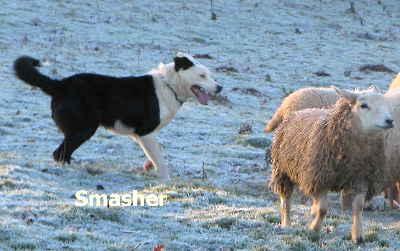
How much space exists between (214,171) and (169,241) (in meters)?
4.45

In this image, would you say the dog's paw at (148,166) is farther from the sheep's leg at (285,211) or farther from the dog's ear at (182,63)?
the sheep's leg at (285,211)

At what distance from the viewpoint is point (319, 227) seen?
7.09 metres

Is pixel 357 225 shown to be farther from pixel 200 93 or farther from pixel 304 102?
pixel 200 93

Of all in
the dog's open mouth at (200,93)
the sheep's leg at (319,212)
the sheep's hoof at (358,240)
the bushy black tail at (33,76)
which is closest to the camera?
the sheep's hoof at (358,240)

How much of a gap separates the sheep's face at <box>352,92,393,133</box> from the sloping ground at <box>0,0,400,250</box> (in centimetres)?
105

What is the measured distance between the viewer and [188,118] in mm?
14586

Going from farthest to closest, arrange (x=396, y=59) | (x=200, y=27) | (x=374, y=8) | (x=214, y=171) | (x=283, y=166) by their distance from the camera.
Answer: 1. (x=374, y=8)
2. (x=200, y=27)
3. (x=396, y=59)
4. (x=214, y=171)
5. (x=283, y=166)

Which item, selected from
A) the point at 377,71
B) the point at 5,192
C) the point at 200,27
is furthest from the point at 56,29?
the point at 5,192

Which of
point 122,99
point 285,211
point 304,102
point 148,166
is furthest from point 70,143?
point 285,211

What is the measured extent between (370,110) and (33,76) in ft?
16.0

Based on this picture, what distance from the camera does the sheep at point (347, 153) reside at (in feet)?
22.8

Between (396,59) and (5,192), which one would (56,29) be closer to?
(396,59)

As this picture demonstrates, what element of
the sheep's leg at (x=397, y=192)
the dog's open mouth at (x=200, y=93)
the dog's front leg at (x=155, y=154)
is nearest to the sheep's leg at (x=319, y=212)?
the sheep's leg at (x=397, y=192)

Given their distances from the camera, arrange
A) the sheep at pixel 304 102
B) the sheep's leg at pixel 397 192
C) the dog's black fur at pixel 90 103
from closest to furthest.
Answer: the sheep's leg at pixel 397 192
the dog's black fur at pixel 90 103
the sheep at pixel 304 102
